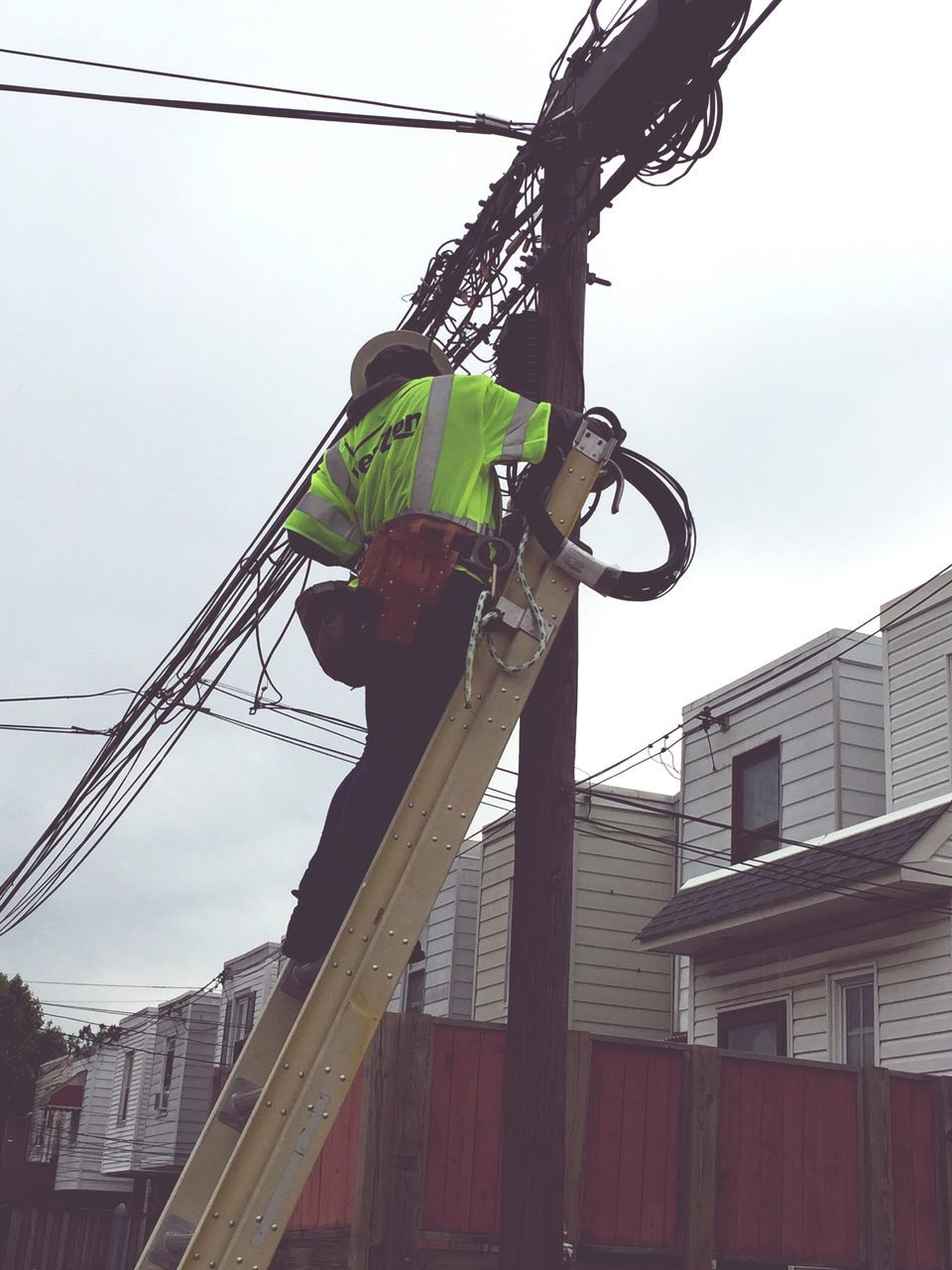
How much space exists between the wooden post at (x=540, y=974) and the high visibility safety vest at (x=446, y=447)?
98 cm

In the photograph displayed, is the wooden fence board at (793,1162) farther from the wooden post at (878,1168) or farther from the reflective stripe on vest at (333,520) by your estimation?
the reflective stripe on vest at (333,520)

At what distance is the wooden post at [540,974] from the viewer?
4.91 metres

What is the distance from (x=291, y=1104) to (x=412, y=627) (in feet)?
4.96

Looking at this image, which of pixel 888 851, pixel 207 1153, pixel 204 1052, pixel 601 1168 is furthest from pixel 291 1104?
pixel 204 1052

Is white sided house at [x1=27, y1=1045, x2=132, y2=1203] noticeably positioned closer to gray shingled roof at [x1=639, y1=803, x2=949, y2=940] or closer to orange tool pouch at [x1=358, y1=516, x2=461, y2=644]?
gray shingled roof at [x1=639, y1=803, x2=949, y2=940]

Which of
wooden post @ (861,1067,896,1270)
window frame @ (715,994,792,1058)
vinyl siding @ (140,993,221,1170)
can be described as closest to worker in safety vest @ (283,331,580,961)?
wooden post @ (861,1067,896,1270)

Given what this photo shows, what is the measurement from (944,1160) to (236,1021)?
90.4ft

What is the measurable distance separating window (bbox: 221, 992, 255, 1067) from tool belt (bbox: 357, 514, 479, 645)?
2888 centimetres

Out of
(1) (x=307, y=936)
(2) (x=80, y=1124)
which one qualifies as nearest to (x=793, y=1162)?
(1) (x=307, y=936)

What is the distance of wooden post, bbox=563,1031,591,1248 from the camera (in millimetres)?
6863

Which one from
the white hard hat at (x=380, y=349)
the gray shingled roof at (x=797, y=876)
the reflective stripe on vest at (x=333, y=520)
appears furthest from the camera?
the gray shingled roof at (x=797, y=876)

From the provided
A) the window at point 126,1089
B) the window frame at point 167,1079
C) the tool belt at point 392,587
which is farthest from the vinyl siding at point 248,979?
the tool belt at point 392,587

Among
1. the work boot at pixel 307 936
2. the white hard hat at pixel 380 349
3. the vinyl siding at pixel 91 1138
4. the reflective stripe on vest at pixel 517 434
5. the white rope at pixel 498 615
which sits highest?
the white hard hat at pixel 380 349

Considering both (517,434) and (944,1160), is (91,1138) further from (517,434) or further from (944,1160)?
(517,434)
